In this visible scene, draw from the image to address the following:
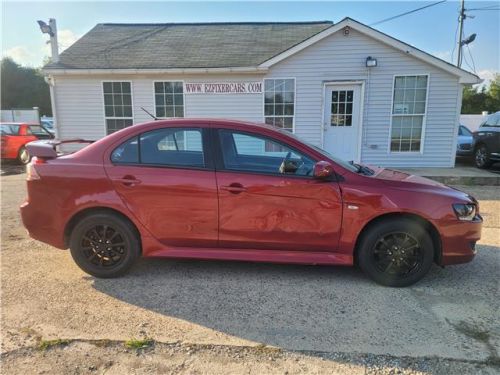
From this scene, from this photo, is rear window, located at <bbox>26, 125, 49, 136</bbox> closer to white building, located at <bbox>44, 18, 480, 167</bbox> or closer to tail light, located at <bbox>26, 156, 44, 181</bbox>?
white building, located at <bbox>44, 18, 480, 167</bbox>

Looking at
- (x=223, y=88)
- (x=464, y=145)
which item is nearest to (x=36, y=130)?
(x=223, y=88)

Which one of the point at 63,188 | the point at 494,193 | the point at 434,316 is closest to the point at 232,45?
the point at 494,193

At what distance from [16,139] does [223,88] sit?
316 inches

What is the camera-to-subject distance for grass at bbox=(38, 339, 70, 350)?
2.66 meters

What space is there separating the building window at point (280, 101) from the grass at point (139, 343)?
339 inches

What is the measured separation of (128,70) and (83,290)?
8.44 meters

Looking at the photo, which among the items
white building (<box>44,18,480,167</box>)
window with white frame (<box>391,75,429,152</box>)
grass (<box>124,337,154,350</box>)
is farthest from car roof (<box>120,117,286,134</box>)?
window with white frame (<box>391,75,429,152</box>)

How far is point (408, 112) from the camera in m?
10.3

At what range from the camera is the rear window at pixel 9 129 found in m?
13.1

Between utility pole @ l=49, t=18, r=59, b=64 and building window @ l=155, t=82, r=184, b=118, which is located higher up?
utility pole @ l=49, t=18, r=59, b=64

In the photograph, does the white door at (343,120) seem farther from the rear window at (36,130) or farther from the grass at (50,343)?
the rear window at (36,130)

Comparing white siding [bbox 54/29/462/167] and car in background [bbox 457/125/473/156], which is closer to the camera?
white siding [bbox 54/29/462/167]

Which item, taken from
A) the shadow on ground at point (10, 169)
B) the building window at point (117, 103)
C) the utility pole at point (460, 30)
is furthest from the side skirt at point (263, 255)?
the utility pole at point (460, 30)

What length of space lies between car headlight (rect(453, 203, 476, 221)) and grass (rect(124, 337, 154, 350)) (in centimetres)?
296
